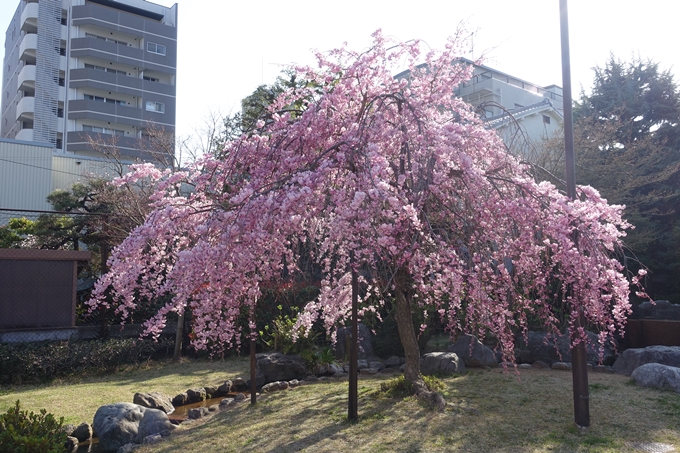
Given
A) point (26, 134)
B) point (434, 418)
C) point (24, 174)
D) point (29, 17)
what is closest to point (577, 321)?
point (434, 418)

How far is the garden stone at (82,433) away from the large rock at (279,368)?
10.3 feet

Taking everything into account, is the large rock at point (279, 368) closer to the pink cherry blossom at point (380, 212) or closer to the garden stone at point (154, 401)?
the garden stone at point (154, 401)

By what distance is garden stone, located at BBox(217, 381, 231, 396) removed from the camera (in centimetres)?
920

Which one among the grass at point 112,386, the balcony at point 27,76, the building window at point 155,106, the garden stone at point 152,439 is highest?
the balcony at point 27,76

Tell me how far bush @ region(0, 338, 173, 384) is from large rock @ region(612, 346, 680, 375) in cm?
905

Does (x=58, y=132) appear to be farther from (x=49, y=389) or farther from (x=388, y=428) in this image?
(x=388, y=428)

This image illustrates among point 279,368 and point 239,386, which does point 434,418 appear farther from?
point 239,386

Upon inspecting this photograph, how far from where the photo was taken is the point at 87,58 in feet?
111

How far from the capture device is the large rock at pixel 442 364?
9164 mm

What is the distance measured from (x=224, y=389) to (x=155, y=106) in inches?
1196

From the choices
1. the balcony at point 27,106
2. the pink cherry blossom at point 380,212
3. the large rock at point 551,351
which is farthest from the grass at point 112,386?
the balcony at point 27,106

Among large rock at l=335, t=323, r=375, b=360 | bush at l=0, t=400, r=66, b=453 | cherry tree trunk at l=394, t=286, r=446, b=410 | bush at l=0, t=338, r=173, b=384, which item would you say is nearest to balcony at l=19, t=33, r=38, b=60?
bush at l=0, t=338, r=173, b=384

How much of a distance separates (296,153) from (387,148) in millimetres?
1008

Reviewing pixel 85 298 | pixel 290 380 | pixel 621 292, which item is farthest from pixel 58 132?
pixel 621 292
